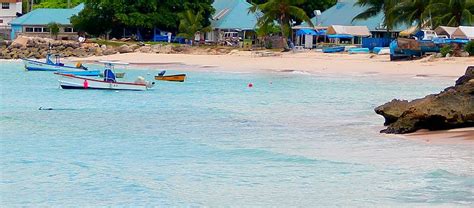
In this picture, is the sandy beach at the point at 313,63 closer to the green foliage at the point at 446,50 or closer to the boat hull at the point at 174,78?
the green foliage at the point at 446,50

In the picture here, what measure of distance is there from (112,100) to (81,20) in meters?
43.4

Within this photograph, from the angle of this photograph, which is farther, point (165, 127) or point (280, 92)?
point (280, 92)

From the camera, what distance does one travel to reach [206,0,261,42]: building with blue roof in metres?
76.4

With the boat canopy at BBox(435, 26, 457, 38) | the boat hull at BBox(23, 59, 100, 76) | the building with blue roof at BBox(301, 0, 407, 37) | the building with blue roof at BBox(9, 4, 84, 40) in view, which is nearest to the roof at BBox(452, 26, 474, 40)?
the boat canopy at BBox(435, 26, 457, 38)

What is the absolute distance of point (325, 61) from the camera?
53.4 m

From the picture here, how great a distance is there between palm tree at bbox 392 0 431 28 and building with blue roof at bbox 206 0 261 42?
1824 centimetres

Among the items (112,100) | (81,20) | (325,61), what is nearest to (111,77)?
(112,100)

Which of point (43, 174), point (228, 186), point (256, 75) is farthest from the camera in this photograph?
point (256, 75)

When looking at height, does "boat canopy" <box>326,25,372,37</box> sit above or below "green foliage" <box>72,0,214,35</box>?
below

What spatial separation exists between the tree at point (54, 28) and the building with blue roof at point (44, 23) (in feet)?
2.43

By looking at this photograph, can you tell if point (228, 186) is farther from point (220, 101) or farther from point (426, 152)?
point (220, 101)

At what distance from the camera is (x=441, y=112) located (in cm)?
1875

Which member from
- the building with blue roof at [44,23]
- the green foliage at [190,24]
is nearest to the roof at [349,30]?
the green foliage at [190,24]

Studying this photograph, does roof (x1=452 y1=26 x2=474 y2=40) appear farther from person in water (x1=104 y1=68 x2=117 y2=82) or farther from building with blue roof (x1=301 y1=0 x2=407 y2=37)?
person in water (x1=104 y1=68 x2=117 y2=82)
